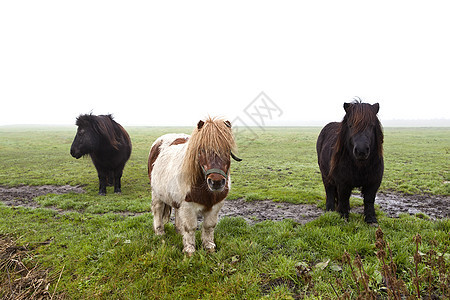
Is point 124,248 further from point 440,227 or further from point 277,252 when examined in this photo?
point 440,227

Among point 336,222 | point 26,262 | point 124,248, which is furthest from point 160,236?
point 336,222

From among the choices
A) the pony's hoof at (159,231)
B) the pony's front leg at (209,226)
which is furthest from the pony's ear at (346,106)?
the pony's hoof at (159,231)

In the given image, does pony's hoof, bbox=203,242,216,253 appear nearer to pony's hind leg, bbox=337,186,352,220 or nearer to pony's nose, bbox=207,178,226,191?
pony's nose, bbox=207,178,226,191

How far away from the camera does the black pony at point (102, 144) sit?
828 centimetres

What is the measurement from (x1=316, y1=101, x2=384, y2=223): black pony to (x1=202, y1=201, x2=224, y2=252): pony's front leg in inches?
103

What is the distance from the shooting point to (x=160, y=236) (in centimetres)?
455

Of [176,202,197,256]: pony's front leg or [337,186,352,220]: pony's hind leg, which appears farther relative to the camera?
[337,186,352,220]: pony's hind leg

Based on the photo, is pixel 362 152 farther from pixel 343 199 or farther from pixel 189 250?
pixel 189 250

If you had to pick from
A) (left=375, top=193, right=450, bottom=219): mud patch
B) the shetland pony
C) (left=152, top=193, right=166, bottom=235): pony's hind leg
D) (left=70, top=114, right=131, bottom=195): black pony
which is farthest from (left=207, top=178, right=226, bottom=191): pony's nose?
(left=70, top=114, right=131, bottom=195): black pony

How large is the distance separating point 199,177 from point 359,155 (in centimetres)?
277

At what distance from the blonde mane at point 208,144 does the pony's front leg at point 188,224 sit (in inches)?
16.1

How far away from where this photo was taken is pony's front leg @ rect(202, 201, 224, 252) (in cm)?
387

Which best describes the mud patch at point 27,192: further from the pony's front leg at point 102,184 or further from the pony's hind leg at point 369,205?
the pony's hind leg at point 369,205

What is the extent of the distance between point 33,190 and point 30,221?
4.38 m
